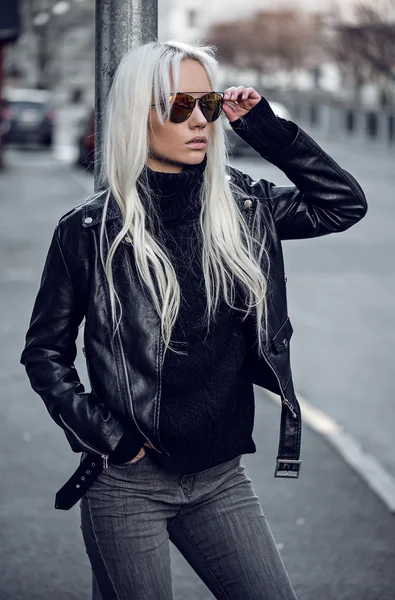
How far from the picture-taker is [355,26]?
45.5 meters

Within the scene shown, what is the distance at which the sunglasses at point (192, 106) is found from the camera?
2.66 meters

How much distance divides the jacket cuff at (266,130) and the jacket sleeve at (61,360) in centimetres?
61

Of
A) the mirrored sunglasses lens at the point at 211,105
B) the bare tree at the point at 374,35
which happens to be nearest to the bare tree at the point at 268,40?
the bare tree at the point at 374,35

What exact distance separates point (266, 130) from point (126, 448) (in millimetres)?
959

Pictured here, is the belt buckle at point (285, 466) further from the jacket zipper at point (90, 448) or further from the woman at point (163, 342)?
the jacket zipper at point (90, 448)

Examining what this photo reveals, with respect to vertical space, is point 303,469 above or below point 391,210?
above

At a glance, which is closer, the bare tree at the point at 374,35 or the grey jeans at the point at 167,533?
the grey jeans at the point at 167,533

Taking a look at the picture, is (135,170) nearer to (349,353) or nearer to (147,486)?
(147,486)

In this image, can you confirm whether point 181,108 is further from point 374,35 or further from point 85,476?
point 374,35

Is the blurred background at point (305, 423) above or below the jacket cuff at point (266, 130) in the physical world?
below

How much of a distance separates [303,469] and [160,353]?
3.38 m

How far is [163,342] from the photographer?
2.60 metres

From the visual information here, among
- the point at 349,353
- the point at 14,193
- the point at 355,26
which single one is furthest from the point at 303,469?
the point at 355,26

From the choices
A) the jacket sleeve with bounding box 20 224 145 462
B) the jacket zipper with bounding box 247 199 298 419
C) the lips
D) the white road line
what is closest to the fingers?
the lips
